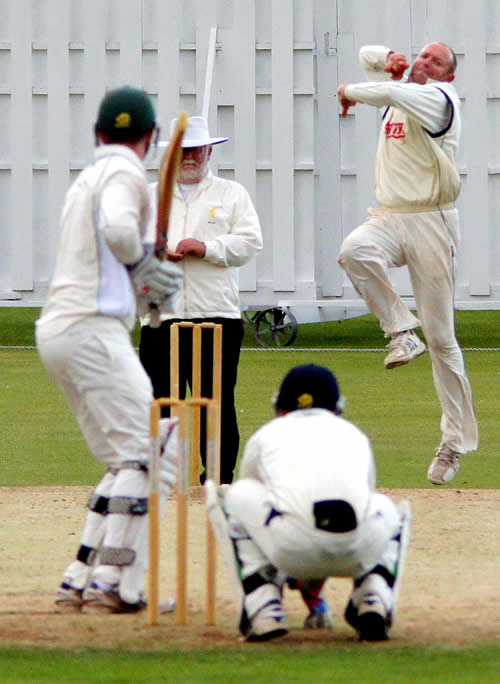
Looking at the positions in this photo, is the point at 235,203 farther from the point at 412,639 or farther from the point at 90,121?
the point at 90,121

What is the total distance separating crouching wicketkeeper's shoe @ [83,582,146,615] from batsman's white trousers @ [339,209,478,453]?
3.11 meters

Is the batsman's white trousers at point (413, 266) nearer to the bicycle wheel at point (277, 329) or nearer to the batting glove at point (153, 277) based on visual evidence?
the batting glove at point (153, 277)

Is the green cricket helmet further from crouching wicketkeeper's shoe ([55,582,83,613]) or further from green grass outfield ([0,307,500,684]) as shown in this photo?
green grass outfield ([0,307,500,684])

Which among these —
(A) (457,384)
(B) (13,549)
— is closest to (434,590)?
(B) (13,549)

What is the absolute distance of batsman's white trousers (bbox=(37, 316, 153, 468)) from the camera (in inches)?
202

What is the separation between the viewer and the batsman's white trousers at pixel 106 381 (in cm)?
513

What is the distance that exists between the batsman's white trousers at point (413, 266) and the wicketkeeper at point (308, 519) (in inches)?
119

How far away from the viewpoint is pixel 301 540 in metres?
4.63

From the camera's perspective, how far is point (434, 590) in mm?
5754

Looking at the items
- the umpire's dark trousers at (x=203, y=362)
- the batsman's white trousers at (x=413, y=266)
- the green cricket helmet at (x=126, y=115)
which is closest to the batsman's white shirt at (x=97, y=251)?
the green cricket helmet at (x=126, y=115)

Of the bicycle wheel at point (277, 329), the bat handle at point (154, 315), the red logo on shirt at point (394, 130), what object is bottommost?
the bicycle wheel at point (277, 329)

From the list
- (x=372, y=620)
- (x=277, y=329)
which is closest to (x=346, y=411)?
(x=277, y=329)

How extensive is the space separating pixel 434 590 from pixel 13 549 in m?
1.98

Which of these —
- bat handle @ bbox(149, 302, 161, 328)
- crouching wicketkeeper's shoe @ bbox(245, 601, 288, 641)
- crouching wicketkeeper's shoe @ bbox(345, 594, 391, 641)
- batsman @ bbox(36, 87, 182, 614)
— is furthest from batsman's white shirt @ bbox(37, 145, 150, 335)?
crouching wicketkeeper's shoe @ bbox(345, 594, 391, 641)
